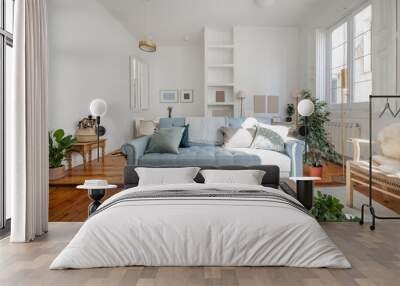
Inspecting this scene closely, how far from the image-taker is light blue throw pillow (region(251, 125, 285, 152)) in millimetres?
5504

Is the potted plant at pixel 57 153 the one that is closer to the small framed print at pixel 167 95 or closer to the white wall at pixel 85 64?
the white wall at pixel 85 64

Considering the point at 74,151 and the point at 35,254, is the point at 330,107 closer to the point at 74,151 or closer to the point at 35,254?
the point at 74,151

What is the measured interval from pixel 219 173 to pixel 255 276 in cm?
141

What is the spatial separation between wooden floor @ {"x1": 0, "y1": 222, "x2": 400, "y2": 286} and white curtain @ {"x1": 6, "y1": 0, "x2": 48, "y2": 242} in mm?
332

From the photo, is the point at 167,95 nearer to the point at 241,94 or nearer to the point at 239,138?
the point at 241,94

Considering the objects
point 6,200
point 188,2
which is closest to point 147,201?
point 6,200

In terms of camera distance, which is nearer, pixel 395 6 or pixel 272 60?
pixel 395 6

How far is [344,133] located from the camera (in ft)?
24.6

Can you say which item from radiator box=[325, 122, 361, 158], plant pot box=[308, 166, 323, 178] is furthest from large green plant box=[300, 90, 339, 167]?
plant pot box=[308, 166, 323, 178]

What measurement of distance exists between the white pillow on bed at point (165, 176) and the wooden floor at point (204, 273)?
999mm

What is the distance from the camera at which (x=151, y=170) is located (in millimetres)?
3910

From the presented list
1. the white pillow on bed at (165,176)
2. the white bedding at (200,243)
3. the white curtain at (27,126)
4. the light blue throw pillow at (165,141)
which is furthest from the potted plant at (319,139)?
the white curtain at (27,126)

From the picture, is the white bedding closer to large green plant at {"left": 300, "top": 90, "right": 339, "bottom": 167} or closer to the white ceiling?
large green plant at {"left": 300, "top": 90, "right": 339, "bottom": 167}

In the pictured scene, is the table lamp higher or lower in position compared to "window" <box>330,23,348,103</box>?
lower
